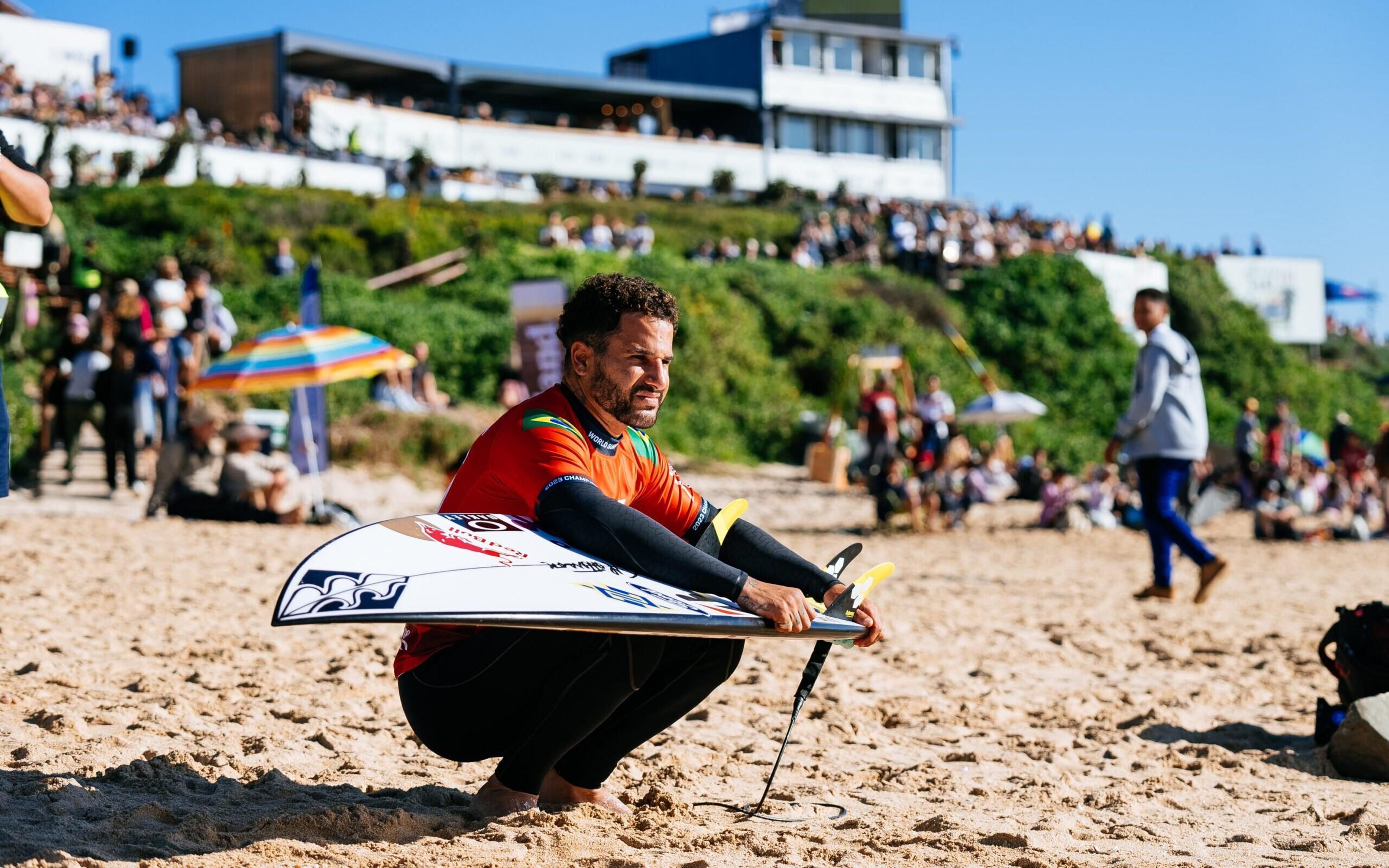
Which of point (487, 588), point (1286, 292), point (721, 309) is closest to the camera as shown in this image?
point (487, 588)

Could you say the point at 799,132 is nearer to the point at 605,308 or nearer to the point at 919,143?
the point at 919,143

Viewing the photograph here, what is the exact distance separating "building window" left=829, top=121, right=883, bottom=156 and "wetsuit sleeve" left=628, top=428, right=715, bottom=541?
47309mm

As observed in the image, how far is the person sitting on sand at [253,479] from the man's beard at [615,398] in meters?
8.44

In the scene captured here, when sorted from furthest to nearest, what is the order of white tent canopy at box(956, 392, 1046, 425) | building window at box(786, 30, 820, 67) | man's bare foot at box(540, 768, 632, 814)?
building window at box(786, 30, 820, 67) < white tent canopy at box(956, 392, 1046, 425) < man's bare foot at box(540, 768, 632, 814)

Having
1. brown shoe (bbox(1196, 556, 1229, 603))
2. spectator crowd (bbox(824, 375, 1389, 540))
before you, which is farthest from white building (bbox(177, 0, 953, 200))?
brown shoe (bbox(1196, 556, 1229, 603))

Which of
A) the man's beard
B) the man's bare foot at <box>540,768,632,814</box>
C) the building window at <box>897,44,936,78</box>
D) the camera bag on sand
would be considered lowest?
the man's bare foot at <box>540,768,632,814</box>

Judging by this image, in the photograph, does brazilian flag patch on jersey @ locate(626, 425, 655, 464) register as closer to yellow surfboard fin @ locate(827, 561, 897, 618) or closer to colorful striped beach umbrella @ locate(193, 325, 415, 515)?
yellow surfboard fin @ locate(827, 561, 897, 618)

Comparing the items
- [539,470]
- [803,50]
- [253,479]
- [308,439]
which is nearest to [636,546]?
[539,470]

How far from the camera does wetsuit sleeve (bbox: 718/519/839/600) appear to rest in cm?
347

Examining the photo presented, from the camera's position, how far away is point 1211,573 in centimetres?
820

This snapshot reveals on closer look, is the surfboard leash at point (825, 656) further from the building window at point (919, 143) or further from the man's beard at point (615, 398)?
the building window at point (919, 143)

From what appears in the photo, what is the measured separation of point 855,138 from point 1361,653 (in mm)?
47209

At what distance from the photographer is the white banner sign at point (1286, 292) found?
136 ft

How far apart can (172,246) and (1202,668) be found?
20.2 metres
